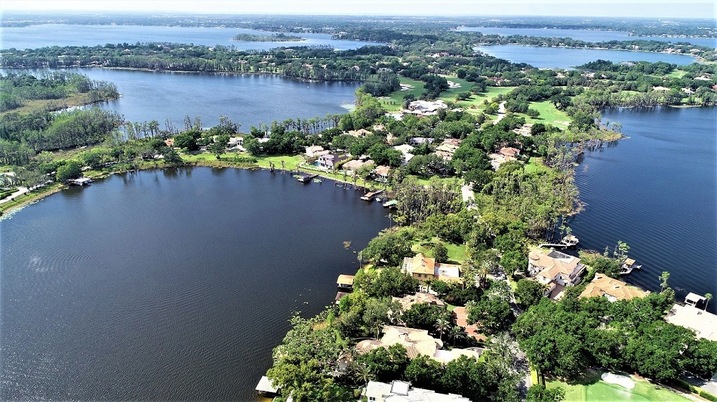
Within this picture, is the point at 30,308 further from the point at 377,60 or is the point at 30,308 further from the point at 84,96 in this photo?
the point at 377,60

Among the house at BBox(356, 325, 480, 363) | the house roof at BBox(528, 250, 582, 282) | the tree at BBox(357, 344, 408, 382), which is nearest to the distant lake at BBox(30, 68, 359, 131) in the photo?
the house roof at BBox(528, 250, 582, 282)

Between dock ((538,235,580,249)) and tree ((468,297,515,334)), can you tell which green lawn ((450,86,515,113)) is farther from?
tree ((468,297,515,334))

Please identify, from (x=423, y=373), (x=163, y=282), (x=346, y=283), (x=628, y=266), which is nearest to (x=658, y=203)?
(x=628, y=266)

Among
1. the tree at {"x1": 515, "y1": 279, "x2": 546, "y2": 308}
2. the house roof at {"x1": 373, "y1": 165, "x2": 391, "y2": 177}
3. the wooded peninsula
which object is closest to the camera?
the wooded peninsula

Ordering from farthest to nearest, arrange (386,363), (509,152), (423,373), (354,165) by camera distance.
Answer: (509,152)
(354,165)
(386,363)
(423,373)

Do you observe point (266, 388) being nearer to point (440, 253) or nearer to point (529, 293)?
point (440, 253)

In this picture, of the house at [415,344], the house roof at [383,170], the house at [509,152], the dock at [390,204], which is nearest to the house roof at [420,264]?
the house at [415,344]
